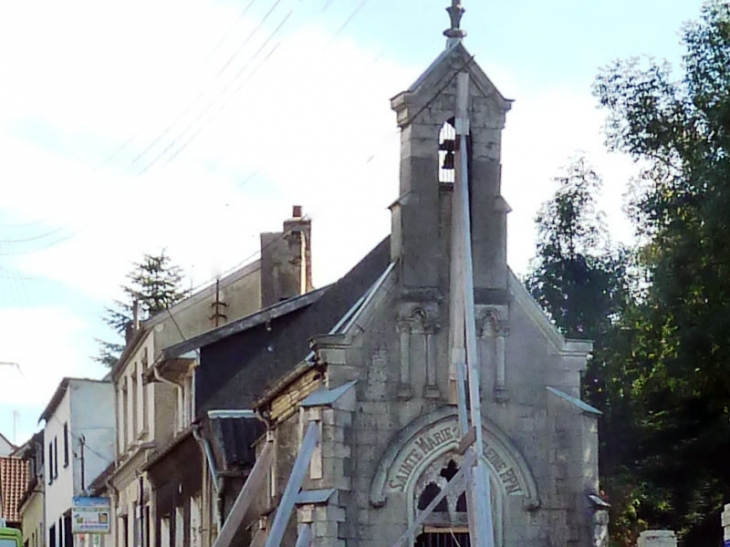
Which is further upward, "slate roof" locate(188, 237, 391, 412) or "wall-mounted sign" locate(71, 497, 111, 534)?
"slate roof" locate(188, 237, 391, 412)

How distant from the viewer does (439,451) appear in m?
25.7

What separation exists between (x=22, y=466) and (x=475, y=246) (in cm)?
5451

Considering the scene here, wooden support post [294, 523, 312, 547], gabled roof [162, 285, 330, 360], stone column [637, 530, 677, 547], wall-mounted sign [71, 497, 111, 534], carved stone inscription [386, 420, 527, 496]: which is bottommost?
stone column [637, 530, 677, 547]

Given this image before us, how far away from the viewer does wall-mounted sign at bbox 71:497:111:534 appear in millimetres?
45688

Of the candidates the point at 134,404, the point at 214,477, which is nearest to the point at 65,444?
the point at 134,404

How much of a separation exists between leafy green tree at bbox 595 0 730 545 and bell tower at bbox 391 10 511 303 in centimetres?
1015

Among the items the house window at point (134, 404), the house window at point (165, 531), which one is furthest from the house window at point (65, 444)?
the house window at point (165, 531)

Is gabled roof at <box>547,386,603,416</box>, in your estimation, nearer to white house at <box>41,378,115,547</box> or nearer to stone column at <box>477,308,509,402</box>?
stone column at <box>477,308,509,402</box>

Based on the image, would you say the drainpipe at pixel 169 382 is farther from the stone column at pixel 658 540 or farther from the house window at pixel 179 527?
the stone column at pixel 658 540

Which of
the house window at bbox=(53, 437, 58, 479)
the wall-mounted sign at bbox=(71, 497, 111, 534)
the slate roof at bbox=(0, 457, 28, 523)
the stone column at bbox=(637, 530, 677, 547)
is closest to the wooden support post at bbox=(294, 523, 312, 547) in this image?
the stone column at bbox=(637, 530, 677, 547)

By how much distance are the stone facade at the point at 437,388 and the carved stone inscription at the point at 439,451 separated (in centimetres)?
2

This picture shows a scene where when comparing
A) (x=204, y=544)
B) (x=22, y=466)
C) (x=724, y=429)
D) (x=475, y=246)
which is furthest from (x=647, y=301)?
(x=22, y=466)

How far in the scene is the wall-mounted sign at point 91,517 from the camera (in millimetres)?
45688

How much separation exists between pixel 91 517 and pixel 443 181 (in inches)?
877
